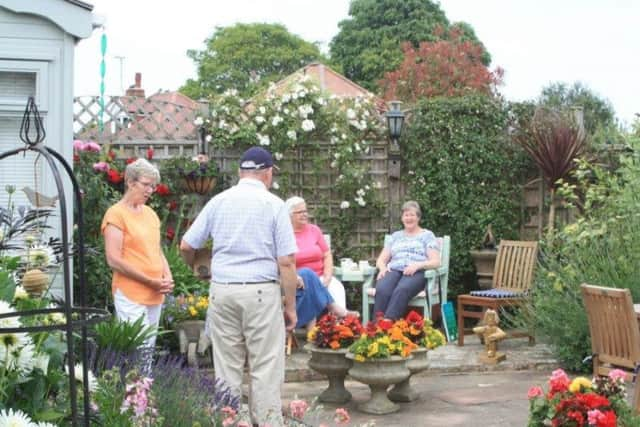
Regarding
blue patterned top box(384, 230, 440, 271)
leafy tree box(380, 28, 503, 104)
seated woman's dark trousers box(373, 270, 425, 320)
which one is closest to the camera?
seated woman's dark trousers box(373, 270, 425, 320)

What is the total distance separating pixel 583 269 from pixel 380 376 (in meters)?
2.38

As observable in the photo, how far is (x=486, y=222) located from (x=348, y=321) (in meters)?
4.20

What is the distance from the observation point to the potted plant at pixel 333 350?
623cm

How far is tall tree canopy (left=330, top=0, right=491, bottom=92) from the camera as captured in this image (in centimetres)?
3034

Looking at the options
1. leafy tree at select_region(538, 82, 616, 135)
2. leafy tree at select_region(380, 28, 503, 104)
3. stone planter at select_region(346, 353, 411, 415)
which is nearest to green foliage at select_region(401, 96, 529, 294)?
stone planter at select_region(346, 353, 411, 415)

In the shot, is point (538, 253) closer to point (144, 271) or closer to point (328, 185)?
point (328, 185)

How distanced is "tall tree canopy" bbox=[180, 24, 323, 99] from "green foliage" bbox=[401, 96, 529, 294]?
25.1 metres

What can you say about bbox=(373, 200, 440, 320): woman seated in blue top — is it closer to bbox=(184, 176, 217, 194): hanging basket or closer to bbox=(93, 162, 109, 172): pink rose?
bbox=(184, 176, 217, 194): hanging basket

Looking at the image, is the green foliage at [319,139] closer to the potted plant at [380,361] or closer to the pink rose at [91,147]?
the pink rose at [91,147]

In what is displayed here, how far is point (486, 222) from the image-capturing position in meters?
10.2

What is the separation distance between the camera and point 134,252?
215 inches

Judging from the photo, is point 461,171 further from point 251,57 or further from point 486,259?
point 251,57

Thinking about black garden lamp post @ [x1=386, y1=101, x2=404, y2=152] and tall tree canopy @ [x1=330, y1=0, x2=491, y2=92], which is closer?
black garden lamp post @ [x1=386, y1=101, x2=404, y2=152]

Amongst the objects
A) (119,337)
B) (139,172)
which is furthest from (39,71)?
(119,337)
